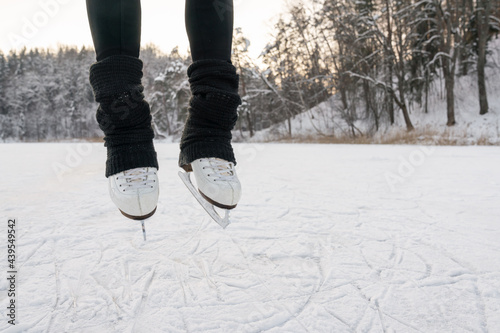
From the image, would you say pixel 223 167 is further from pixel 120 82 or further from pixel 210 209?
pixel 120 82

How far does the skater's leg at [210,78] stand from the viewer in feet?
2.55

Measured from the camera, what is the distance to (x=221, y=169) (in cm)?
78

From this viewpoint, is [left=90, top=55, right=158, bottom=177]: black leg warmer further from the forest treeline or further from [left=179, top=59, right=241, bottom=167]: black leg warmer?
the forest treeline

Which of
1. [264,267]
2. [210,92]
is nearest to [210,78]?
[210,92]

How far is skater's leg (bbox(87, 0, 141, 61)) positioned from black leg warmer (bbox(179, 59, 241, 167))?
171 mm

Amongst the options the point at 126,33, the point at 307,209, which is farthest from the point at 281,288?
the point at 126,33

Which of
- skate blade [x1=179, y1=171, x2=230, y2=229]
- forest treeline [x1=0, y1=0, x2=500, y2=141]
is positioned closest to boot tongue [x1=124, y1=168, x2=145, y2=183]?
skate blade [x1=179, y1=171, x2=230, y2=229]

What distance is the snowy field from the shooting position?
1.64 feet

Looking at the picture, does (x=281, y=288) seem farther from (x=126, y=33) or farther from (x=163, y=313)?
(x=126, y=33)

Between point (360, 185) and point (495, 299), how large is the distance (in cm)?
113

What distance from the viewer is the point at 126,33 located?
747 mm

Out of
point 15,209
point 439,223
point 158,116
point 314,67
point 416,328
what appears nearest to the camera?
point 416,328

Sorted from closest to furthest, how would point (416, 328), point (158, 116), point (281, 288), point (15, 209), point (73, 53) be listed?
point (416, 328)
point (281, 288)
point (15, 209)
point (158, 116)
point (73, 53)

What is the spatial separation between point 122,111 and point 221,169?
0.94ft
